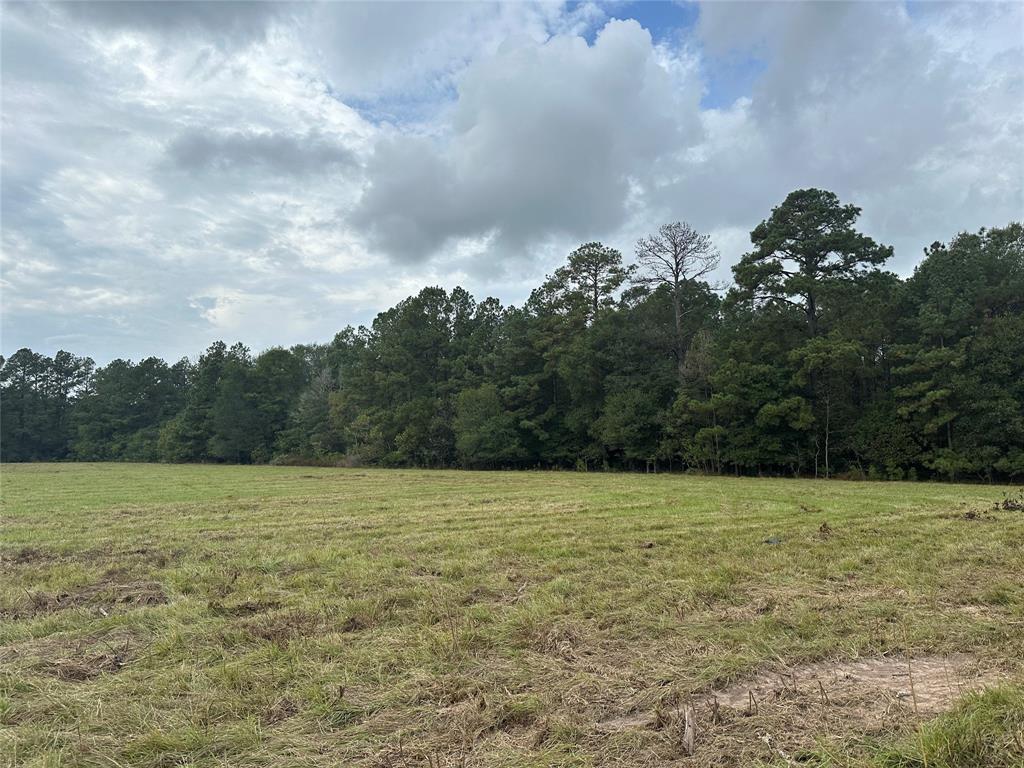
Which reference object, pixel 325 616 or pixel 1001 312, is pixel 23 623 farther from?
pixel 1001 312

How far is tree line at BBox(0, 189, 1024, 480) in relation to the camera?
2544cm

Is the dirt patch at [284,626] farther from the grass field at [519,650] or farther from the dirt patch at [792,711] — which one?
the dirt patch at [792,711]

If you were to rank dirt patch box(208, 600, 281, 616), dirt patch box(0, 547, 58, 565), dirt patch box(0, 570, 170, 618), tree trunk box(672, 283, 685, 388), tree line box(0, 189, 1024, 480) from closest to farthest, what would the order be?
dirt patch box(208, 600, 281, 616)
dirt patch box(0, 570, 170, 618)
dirt patch box(0, 547, 58, 565)
tree line box(0, 189, 1024, 480)
tree trunk box(672, 283, 685, 388)

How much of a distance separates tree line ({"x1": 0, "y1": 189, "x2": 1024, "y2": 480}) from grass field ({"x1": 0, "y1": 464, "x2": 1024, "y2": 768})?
2002cm

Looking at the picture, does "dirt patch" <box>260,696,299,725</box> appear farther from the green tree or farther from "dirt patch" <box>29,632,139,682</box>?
the green tree

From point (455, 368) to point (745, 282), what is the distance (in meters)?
A: 24.1

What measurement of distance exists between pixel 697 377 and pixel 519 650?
30.7 meters

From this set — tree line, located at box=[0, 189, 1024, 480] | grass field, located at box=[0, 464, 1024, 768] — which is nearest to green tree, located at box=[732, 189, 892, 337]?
tree line, located at box=[0, 189, 1024, 480]

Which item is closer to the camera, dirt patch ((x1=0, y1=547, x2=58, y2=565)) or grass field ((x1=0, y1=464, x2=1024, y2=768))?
grass field ((x1=0, y1=464, x2=1024, y2=768))

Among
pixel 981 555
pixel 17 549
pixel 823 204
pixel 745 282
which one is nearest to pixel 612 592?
pixel 981 555

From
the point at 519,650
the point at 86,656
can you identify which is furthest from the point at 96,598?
the point at 519,650

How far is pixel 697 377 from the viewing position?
3294 cm

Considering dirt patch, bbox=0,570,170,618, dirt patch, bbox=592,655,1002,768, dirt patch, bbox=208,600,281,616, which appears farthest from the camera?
dirt patch, bbox=0,570,170,618

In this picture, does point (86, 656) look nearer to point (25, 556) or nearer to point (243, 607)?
point (243, 607)
